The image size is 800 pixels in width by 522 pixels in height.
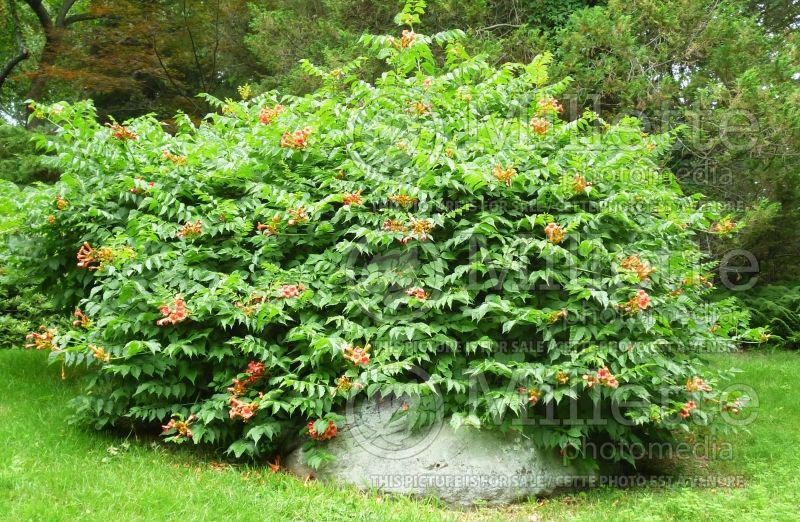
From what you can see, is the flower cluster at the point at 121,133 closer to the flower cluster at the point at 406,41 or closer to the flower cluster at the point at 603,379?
the flower cluster at the point at 406,41

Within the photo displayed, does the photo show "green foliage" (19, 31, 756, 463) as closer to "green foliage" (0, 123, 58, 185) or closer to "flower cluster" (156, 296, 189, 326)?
"flower cluster" (156, 296, 189, 326)

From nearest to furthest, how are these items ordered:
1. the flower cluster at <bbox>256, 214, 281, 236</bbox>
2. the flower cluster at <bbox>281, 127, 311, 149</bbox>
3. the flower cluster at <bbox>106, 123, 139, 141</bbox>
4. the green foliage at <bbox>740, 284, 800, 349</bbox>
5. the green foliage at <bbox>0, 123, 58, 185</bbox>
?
the flower cluster at <bbox>256, 214, 281, 236</bbox> < the flower cluster at <bbox>281, 127, 311, 149</bbox> < the flower cluster at <bbox>106, 123, 139, 141</bbox> < the green foliage at <bbox>740, 284, 800, 349</bbox> < the green foliage at <bbox>0, 123, 58, 185</bbox>

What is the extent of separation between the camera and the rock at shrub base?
4270 millimetres

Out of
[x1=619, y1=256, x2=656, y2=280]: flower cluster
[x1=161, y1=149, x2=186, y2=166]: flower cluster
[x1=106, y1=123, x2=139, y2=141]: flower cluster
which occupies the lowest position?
[x1=619, y1=256, x2=656, y2=280]: flower cluster

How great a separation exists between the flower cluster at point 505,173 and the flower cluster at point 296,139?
150 cm

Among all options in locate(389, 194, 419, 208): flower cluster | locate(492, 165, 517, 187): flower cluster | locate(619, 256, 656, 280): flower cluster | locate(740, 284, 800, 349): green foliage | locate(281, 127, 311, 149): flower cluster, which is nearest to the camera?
locate(619, 256, 656, 280): flower cluster

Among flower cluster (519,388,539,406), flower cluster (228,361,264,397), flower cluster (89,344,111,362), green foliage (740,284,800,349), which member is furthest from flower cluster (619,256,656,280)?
green foliage (740,284,800,349)

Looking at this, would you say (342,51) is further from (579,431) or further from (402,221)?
(579,431)

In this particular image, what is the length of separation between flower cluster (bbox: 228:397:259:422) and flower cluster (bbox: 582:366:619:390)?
2.21 m

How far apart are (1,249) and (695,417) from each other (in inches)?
231

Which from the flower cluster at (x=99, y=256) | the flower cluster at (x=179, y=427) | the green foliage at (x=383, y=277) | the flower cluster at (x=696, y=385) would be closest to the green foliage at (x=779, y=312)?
the green foliage at (x=383, y=277)

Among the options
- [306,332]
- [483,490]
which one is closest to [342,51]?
[306,332]

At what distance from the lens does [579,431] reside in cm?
428

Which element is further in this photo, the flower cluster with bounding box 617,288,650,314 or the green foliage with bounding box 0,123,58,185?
the green foliage with bounding box 0,123,58,185
